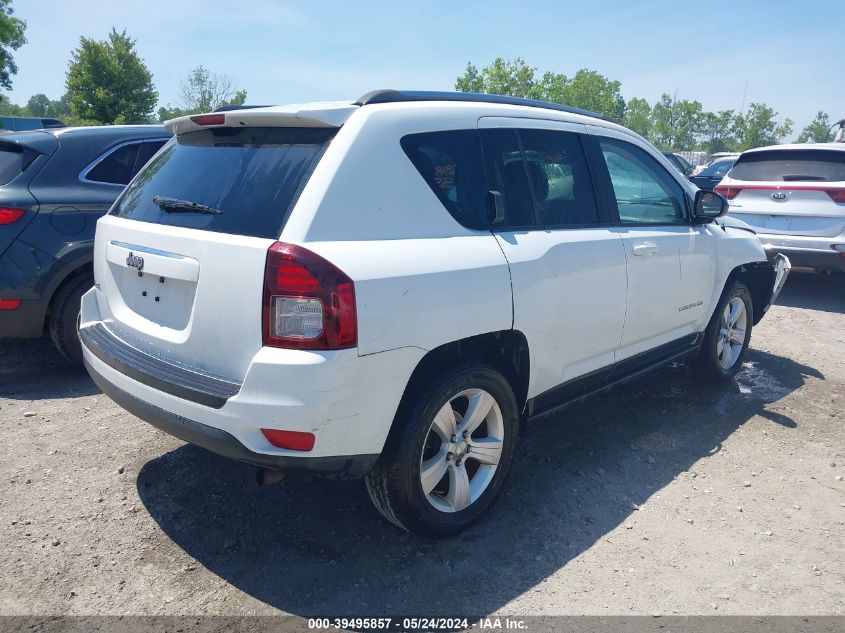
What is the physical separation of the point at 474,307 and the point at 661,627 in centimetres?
146

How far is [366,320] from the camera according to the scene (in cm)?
244

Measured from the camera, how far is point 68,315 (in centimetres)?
482

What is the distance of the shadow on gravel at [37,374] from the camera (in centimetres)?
474

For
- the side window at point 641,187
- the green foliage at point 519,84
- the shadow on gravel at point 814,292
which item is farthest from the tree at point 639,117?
the side window at point 641,187

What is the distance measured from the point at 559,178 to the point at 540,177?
0.60ft

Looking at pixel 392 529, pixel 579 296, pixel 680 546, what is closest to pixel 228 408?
pixel 392 529

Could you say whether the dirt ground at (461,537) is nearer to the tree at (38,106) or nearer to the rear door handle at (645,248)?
the rear door handle at (645,248)

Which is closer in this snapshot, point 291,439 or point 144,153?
point 291,439

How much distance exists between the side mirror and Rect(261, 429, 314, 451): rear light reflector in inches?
128

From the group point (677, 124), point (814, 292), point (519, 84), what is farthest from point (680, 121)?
point (814, 292)

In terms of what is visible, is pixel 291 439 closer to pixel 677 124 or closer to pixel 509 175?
pixel 509 175

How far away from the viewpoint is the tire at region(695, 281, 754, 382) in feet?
16.0

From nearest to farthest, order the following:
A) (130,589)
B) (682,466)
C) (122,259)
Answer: (130,589) → (122,259) → (682,466)

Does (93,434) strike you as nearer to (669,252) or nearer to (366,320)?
(366,320)
